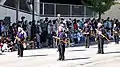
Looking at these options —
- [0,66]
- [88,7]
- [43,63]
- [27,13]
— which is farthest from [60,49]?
[88,7]

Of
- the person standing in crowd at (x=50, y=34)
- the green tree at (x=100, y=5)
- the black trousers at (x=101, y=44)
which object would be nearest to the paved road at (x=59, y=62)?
the black trousers at (x=101, y=44)

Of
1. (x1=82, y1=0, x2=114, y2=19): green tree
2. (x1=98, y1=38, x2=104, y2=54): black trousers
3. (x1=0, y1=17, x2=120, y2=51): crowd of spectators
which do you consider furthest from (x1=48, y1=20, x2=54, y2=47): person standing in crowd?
(x1=82, y1=0, x2=114, y2=19): green tree

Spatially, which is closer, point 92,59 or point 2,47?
point 92,59

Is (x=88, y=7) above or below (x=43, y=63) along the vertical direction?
above

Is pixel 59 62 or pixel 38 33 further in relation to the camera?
pixel 38 33

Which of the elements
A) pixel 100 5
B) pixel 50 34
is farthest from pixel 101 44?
pixel 100 5

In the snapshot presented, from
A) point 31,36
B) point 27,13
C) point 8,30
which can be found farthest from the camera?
point 27,13

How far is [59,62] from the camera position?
18.5 meters

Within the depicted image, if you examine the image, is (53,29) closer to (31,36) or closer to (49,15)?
(31,36)

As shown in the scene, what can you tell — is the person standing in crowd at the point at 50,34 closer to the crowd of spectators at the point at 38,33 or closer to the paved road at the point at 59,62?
the crowd of spectators at the point at 38,33

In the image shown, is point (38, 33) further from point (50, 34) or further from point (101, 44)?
point (101, 44)

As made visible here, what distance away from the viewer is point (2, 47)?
2220 cm

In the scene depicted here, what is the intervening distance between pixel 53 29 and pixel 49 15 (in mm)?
7746

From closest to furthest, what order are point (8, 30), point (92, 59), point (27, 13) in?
point (92, 59), point (8, 30), point (27, 13)
